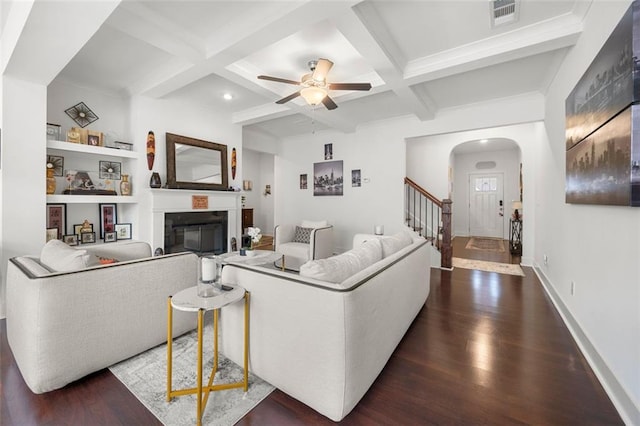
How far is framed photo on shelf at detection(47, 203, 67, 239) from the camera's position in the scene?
3.40m

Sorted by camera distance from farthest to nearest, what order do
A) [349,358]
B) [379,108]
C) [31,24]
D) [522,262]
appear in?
[522,262] < [379,108] < [31,24] < [349,358]

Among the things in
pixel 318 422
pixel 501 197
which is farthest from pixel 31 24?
pixel 501 197

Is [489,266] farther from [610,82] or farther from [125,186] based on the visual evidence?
[125,186]

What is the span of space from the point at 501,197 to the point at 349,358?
28.7 feet

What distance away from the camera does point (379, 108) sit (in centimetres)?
473

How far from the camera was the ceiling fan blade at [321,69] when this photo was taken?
8.78ft

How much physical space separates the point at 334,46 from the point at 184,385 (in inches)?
127

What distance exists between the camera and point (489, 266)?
496 centimetres

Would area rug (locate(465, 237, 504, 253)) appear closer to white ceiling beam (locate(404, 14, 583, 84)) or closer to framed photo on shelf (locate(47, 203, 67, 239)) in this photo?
white ceiling beam (locate(404, 14, 583, 84))

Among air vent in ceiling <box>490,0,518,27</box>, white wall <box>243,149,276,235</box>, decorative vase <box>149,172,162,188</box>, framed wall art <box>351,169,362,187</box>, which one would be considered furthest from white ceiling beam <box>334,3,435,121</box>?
white wall <box>243,149,276,235</box>

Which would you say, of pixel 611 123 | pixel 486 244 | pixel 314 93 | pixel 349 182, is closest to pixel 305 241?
pixel 349 182

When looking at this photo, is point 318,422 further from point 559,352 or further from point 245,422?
point 559,352

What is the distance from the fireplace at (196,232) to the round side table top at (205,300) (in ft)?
10.1

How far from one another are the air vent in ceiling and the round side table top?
116 inches
